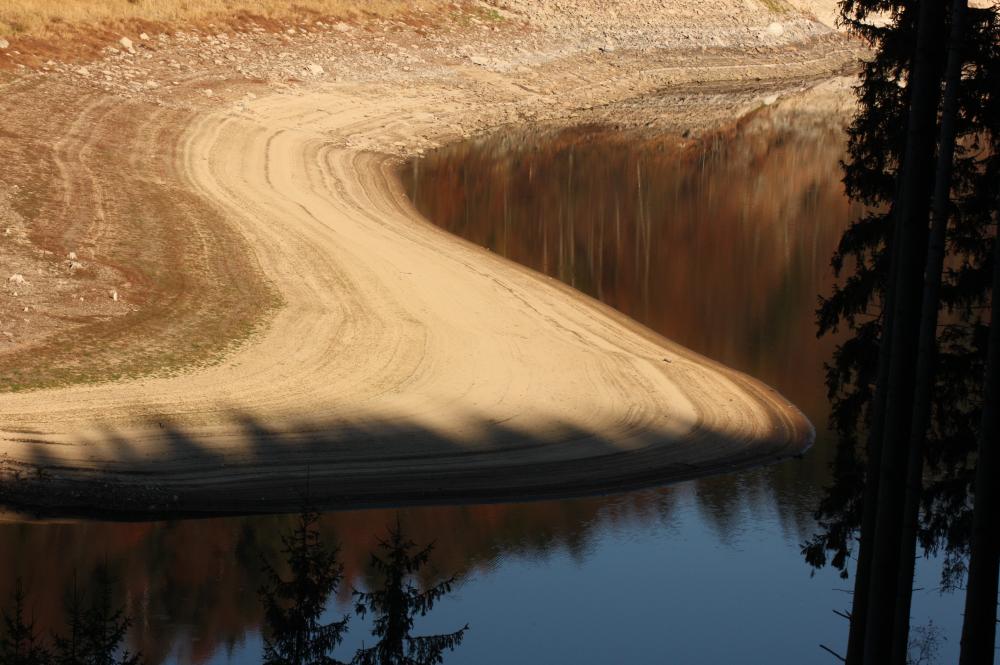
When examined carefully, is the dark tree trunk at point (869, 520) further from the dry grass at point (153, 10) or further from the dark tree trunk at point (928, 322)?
the dry grass at point (153, 10)

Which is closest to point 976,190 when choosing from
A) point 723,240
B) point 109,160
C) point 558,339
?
point 558,339

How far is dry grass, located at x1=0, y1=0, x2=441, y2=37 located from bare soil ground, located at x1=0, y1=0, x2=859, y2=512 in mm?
1562

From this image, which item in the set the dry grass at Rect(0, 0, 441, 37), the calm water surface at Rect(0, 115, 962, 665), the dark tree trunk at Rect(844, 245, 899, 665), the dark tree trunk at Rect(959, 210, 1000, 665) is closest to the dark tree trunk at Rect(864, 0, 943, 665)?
the dark tree trunk at Rect(959, 210, 1000, 665)

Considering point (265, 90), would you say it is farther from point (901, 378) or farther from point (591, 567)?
point (901, 378)

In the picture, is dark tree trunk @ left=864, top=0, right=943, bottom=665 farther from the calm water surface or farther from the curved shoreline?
the curved shoreline

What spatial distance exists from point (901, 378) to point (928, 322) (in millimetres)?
488

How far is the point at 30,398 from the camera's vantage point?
23.5 meters

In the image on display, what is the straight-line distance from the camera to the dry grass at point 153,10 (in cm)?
5006

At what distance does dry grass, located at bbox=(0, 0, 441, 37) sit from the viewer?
164 ft

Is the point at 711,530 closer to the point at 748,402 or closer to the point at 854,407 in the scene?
the point at 854,407

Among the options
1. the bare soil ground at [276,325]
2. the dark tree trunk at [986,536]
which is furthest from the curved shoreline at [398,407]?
the dark tree trunk at [986,536]

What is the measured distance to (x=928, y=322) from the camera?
440 inches

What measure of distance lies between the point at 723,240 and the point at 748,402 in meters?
13.3

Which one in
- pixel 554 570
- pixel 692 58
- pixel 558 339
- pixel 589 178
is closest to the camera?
pixel 554 570
